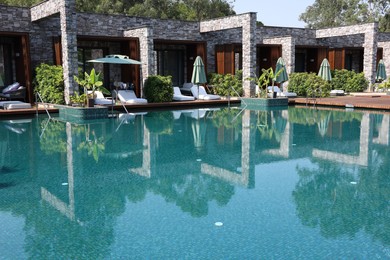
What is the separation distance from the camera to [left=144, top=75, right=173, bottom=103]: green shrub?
17781 millimetres

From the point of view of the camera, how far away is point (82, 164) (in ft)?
24.9

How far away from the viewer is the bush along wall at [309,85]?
20453mm

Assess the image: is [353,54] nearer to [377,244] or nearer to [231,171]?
[231,171]

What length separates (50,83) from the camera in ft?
52.4

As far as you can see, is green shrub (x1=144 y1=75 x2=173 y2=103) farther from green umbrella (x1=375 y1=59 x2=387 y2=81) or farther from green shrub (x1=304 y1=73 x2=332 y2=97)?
green umbrella (x1=375 y1=59 x2=387 y2=81)

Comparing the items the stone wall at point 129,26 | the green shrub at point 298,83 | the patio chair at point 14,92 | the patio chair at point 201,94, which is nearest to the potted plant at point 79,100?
the patio chair at point 14,92

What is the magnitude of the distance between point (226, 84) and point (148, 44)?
4598 millimetres

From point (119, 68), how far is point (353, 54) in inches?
664

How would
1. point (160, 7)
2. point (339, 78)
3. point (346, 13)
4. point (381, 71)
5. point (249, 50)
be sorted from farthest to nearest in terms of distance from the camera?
→ 1. point (346, 13)
2. point (160, 7)
3. point (381, 71)
4. point (339, 78)
5. point (249, 50)

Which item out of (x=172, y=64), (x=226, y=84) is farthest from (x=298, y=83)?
(x=172, y=64)

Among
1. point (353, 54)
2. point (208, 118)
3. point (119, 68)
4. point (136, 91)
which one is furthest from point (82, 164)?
point (353, 54)

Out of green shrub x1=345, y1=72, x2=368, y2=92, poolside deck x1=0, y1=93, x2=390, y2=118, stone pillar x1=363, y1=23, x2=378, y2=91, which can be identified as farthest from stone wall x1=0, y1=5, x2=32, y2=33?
stone pillar x1=363, y1=23, x2=378, y2=91

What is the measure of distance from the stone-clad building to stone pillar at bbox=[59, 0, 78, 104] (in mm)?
34

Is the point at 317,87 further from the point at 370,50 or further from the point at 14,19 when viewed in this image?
the point at 14,19
